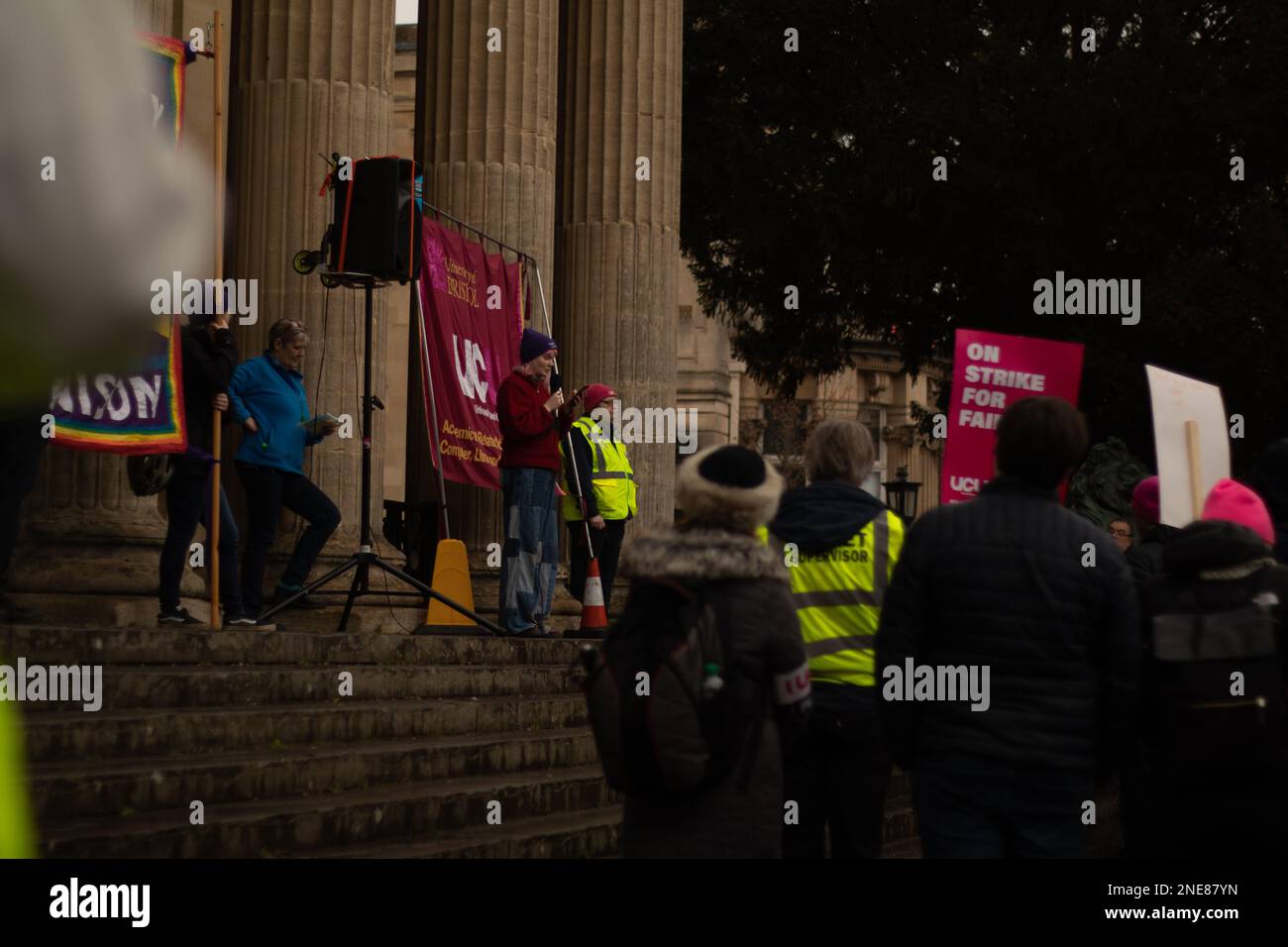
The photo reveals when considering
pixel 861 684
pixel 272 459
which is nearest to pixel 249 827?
pixel 861 684

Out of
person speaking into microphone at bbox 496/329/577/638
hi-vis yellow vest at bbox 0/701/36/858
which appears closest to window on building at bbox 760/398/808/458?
person speaking into microphone at bbox 496/329/577/638

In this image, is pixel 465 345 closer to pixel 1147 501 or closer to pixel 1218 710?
pixel 1147 501

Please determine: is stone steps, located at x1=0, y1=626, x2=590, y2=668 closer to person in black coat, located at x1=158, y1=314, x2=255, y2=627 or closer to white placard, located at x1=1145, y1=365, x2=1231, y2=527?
person in black coat, located at x1=158, y1=314, x2=255, y2=627

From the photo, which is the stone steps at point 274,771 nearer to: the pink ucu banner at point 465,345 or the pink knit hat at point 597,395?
the pink knit hat at point 597,395

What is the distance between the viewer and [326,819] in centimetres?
626

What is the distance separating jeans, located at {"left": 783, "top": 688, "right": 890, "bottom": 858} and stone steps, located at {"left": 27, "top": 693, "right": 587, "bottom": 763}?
252 cm

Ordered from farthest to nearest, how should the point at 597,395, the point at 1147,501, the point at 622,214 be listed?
the point at 622,214 → the point at 597,395 → the point at 1147,501

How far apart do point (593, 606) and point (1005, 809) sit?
8349 millimetres

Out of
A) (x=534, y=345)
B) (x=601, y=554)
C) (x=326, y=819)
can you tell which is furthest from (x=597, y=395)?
(x=326, y=819)

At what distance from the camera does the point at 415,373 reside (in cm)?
1477

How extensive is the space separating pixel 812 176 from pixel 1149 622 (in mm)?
18682

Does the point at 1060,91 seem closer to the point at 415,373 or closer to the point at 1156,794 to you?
the point at 415,373

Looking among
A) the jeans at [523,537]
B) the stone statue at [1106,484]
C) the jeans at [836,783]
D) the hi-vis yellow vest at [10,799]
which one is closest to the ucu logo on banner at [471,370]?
the jeans at [523,537]

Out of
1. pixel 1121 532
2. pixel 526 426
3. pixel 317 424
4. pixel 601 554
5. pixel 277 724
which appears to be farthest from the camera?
pixel 601 554
